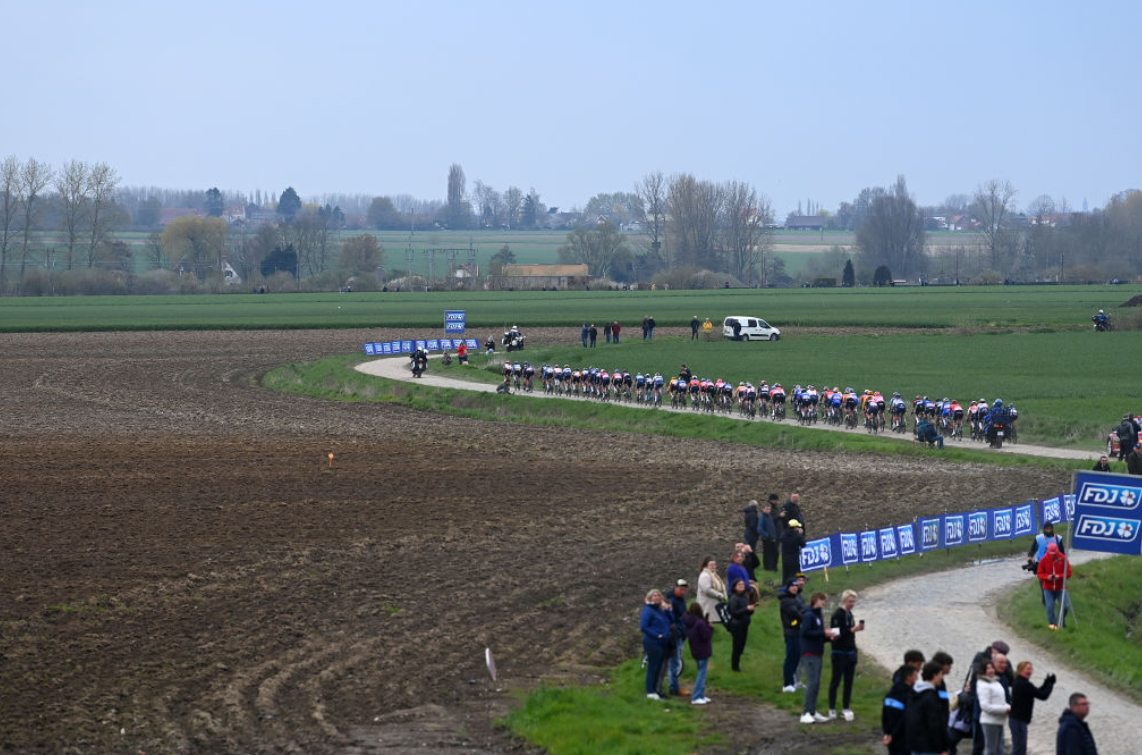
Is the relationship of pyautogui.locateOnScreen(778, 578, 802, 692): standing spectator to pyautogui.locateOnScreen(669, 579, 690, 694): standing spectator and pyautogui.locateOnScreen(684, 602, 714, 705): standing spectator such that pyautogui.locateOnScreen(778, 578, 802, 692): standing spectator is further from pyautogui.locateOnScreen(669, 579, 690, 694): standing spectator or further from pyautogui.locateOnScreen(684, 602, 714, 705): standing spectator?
pyautogui.locateOnScreen(669, 579, 690, 694): standing spectator

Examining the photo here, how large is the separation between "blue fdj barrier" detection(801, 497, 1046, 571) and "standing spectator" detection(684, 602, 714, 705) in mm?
7291

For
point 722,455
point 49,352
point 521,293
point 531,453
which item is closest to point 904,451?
point 722,455

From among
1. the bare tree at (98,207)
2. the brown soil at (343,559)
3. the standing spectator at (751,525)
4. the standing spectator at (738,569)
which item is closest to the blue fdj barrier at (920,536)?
the standing spectator at (751,525)

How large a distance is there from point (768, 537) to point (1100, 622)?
219 inches

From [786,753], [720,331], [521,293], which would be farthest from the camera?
[521,293]

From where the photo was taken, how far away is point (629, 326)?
10250 cm

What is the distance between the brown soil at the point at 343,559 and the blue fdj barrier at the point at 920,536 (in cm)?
234

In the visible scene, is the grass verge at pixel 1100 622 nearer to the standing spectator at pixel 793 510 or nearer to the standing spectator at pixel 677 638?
the standing spectator at pixel 793 510

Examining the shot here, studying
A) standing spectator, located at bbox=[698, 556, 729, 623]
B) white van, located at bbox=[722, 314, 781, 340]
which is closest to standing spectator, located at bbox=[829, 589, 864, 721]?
standing spectator, located at bbox=[698, 556, 729, 623]

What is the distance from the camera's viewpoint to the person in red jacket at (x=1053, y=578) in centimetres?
2212

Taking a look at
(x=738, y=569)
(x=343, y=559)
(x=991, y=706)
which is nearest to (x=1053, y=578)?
(x=738, y=569)

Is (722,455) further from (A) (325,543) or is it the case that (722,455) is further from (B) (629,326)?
(B) (629,326)

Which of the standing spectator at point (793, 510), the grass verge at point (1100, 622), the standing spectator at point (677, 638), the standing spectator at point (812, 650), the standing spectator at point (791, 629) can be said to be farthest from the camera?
the standing spectator at point (793, 510)

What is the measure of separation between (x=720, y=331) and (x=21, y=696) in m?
73.8
